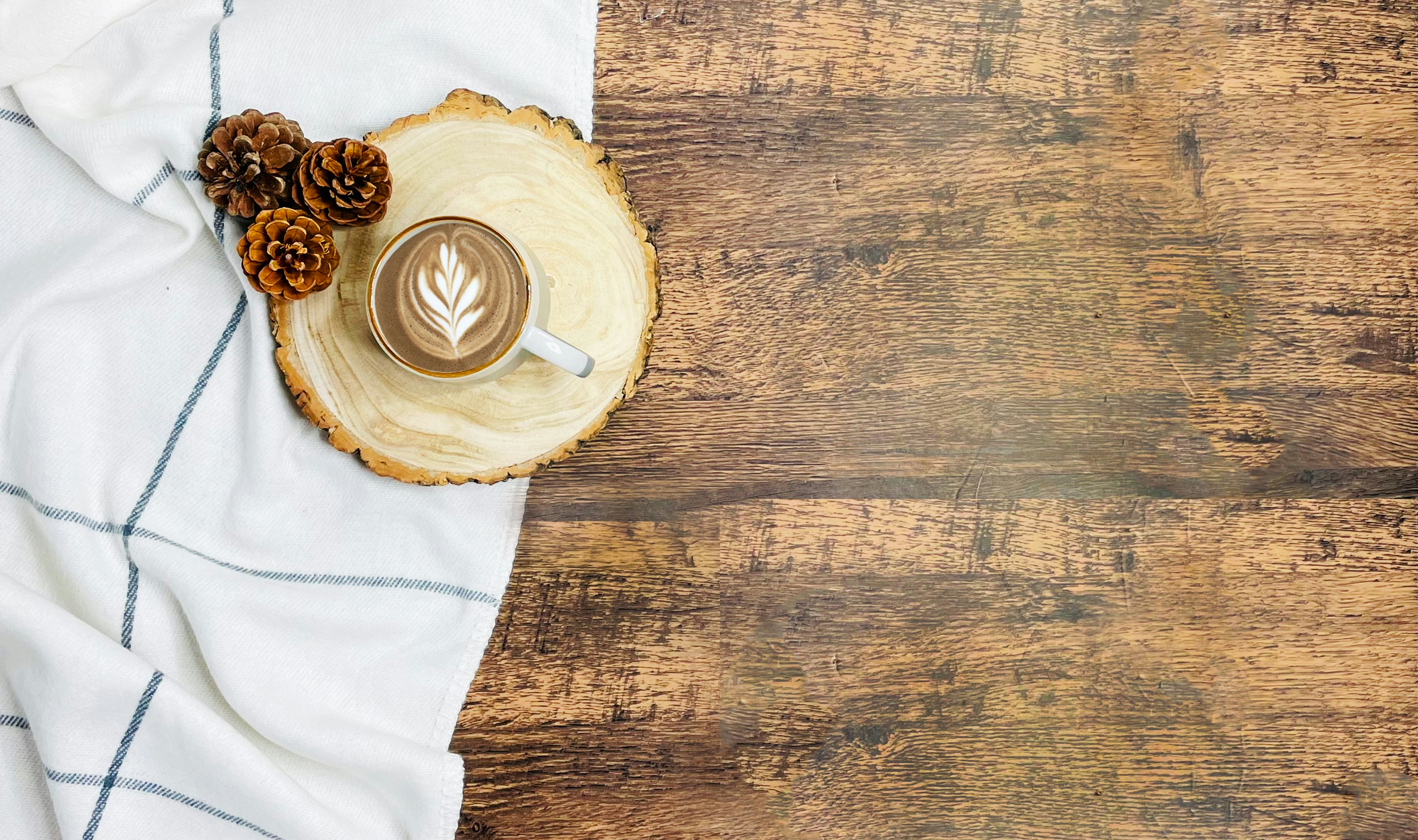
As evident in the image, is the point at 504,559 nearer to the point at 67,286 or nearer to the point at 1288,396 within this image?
the point at 67,286

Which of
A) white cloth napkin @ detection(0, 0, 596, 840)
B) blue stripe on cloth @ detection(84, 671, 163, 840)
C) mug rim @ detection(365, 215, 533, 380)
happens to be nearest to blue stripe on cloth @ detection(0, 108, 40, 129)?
white cloth napkin @ detection(0, 0, 596, 840)

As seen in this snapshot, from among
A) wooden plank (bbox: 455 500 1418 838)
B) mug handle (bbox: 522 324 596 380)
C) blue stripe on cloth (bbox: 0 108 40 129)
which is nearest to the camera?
mug handle (bbox: 522 324 596 380)

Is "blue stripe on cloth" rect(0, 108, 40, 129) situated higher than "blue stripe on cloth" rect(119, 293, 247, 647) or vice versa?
"blue stripe on cloth" rect(0, 108, 40, 129)

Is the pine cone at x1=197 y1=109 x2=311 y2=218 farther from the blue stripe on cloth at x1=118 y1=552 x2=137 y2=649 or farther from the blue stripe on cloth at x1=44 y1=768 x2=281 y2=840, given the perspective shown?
the blue stripe on cloth at x1=44 y1=768 x2=281 y2=840

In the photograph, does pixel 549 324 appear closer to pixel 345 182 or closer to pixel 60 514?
pixel 345 182

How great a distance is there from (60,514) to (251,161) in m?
0.39

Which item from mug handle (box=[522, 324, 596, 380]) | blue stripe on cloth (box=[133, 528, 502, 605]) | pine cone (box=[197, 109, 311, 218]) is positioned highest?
pine cone (box=[197, 109, 311, 218])

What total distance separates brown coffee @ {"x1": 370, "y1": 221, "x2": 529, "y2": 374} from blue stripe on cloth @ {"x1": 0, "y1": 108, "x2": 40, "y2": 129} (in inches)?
16.7

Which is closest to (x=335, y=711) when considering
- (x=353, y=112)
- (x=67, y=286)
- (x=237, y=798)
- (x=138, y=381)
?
(x=237, y=798)

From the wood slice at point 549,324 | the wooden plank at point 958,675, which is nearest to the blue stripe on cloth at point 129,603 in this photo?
the wood slice at point 549,324

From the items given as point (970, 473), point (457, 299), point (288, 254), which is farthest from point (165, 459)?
point (970, 473)

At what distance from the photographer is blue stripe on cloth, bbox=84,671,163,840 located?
0.83 m

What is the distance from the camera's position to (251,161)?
31.6 inches

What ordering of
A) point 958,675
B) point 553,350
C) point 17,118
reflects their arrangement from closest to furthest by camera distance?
point 553,350, point 17,118, point 958,675
